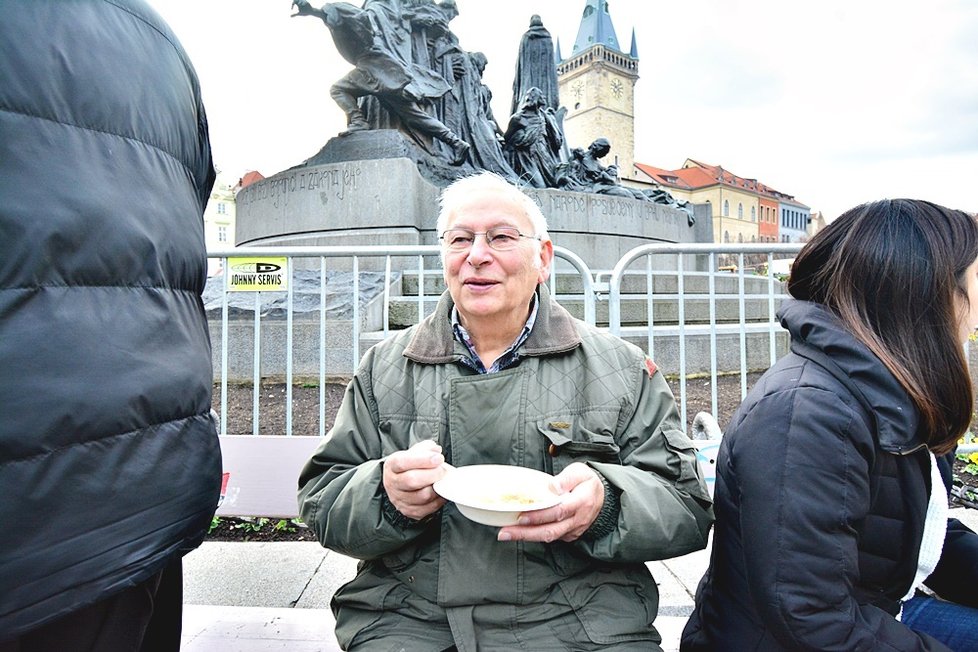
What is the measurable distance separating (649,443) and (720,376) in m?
5.74

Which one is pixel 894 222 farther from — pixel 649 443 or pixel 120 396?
pixel 120 396

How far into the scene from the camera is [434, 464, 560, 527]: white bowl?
4.17 feet

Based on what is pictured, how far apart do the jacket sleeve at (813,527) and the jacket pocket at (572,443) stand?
14.9 inches

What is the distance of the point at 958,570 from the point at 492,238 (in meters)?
1.65

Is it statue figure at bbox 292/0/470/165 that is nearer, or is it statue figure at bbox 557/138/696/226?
statue figure at bbox 292/0/470/165

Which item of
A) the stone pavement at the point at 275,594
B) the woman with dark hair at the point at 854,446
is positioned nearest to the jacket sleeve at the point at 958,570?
the woman with dark hair at the point at 854,446

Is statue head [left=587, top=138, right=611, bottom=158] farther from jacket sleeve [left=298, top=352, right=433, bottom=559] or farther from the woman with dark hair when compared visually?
jacket sleeve [left=298, top=352, right=433, bottom=559]

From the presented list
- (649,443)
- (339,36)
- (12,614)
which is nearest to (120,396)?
(12,614)

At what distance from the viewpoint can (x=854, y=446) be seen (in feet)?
4.37

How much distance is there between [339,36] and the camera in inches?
389

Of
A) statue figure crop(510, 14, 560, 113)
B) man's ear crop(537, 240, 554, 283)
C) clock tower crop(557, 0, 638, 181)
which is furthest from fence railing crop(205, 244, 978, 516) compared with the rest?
clock tower crop(557, 0, 638, 181)

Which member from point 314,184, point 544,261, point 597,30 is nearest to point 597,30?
point 597,30

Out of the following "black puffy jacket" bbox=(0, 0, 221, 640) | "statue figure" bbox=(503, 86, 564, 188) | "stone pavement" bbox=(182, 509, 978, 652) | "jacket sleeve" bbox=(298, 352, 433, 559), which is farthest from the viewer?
"statue figure" bbox=(503, 86, 564, 188)

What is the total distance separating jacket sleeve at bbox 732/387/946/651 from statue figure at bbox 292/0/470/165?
987cm
